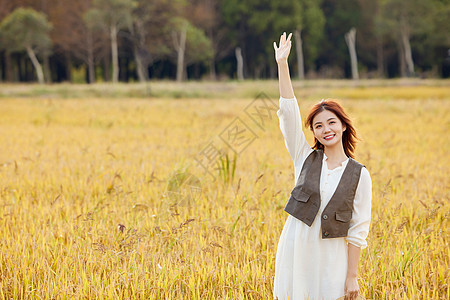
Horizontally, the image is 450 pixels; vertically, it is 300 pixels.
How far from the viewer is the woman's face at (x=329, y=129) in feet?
6.97

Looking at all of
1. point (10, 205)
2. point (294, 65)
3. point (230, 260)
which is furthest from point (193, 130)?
point (294, 65)

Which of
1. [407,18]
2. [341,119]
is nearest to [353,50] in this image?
[407,18]

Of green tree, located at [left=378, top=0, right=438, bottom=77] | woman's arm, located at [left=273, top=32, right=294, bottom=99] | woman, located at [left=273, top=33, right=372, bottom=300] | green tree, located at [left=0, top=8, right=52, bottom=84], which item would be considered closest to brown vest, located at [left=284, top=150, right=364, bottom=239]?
woman, located at [left=273, top=33, right=372, bottom=300]

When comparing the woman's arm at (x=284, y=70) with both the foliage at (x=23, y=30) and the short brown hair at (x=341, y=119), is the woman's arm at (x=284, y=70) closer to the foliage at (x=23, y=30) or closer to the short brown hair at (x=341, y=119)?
the short brown hair at (x=341, y=119)

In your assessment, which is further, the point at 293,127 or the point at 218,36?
the point at 218,36

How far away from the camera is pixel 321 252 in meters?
2.05

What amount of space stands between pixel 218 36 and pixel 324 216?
48.6 meters

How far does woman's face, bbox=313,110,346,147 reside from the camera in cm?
212

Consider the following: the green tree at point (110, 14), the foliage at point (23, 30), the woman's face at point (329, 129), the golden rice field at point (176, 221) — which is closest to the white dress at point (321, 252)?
the woman's face at point (329, 129)

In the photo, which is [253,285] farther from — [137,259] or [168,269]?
[137,259]

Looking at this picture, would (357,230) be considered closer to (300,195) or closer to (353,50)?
(300,195)

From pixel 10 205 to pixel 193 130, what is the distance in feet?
22.2

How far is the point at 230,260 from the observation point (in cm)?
296

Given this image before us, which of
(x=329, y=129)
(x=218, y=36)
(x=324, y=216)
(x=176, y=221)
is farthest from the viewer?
(x=218, y=36)
